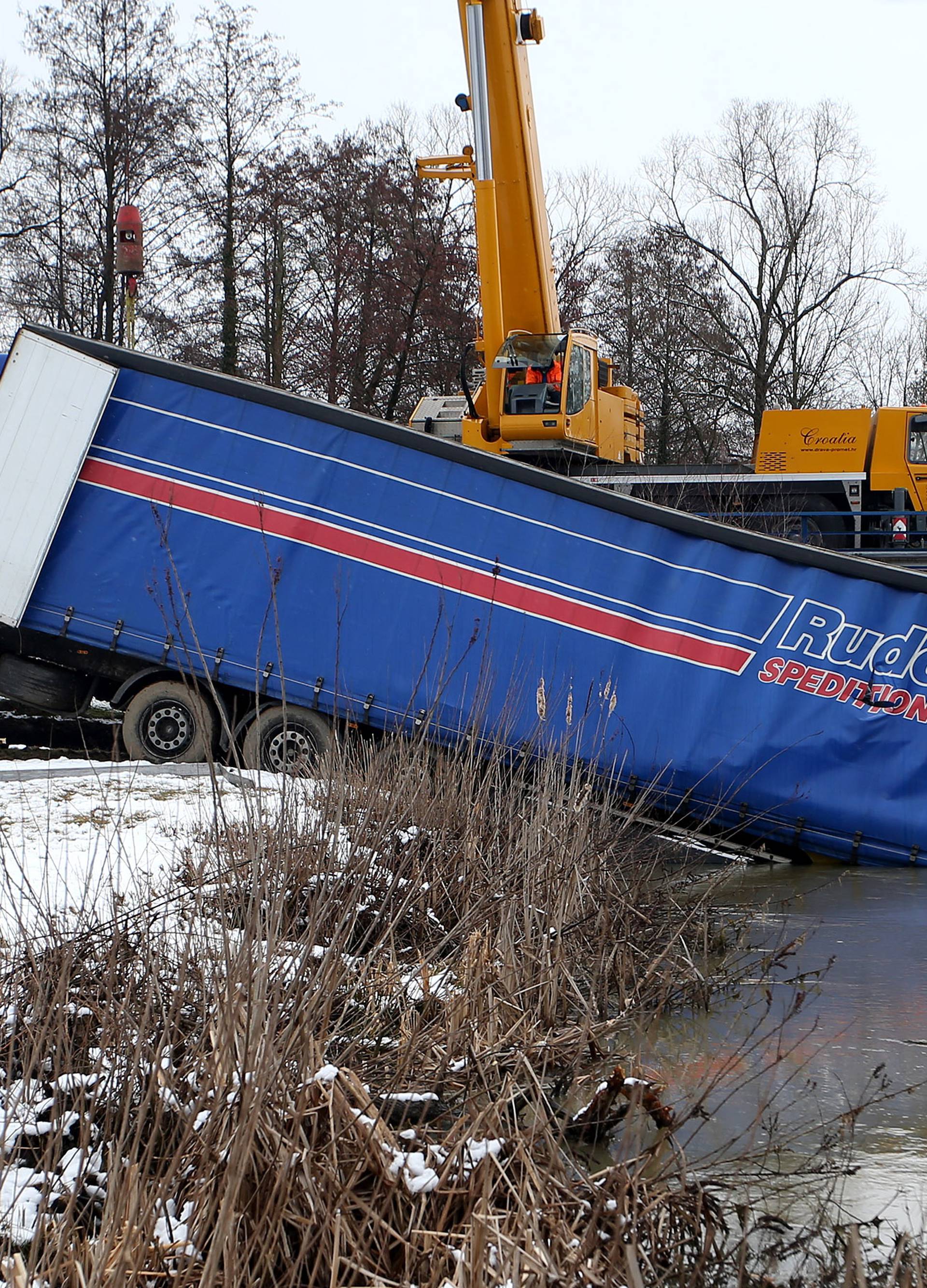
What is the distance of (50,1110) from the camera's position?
3.15 meters

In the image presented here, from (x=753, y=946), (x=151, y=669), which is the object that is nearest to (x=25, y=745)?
(x=151, y=669)

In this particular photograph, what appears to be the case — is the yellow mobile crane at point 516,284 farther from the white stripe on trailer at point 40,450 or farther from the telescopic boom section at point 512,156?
the white stripe on trailer at point 40,450

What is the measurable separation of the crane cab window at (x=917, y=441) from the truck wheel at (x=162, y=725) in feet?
48.7

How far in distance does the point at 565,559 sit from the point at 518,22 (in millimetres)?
8246

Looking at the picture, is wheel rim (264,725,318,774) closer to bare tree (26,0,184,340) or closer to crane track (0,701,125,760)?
crane track (0,701,125,760)

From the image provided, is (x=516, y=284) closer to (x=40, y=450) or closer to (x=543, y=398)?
(x=543, y=398)

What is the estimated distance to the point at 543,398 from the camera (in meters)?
16.4

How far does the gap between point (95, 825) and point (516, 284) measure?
10960 mm

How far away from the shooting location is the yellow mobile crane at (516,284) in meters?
14.5

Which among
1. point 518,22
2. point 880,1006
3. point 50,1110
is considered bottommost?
point 880,1006

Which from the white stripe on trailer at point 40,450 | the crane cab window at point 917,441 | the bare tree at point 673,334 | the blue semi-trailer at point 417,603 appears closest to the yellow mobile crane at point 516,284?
the crane cab window at point 917,441

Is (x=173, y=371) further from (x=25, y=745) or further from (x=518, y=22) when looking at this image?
(x=518, y=22)

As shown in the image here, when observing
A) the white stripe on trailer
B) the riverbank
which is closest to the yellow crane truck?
the white stripe on trailer

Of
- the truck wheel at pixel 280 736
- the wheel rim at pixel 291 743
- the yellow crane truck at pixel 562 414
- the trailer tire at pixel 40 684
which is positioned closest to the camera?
the truck wheel at pixel 280 736
